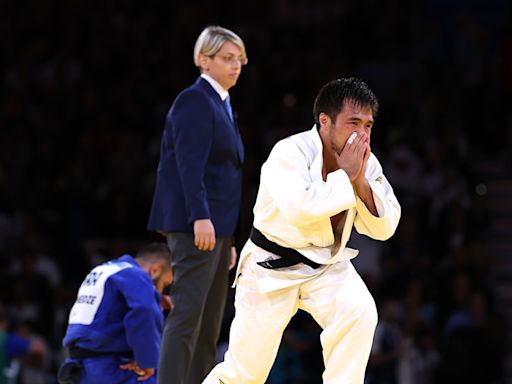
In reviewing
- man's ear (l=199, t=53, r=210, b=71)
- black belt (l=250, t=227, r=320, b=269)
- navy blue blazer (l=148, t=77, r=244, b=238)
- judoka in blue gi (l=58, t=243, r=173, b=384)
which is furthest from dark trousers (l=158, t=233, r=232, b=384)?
man's ear (l=199, t=53, r=210, b=71)

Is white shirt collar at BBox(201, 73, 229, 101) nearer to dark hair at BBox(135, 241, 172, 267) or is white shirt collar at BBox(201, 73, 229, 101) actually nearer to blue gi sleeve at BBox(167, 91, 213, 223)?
blue gi sleeve at BBox(167, 91, 213, 223)

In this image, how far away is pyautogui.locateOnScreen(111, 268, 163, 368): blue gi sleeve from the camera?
5.12m

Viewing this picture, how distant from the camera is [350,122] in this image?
4.38 meters

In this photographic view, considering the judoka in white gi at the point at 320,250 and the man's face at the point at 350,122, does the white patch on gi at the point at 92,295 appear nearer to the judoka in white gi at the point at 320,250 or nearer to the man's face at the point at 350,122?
the judoka in white gi at the point at 320,250

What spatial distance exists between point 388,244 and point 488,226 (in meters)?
1.29

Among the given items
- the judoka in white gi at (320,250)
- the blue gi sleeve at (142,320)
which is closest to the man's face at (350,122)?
the judoka in white gi at (320,250)

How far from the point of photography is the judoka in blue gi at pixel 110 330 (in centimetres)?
520

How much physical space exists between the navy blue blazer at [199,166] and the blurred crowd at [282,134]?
3.50 meters

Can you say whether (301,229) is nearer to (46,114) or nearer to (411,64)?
(46,114)

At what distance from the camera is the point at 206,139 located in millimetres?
5043

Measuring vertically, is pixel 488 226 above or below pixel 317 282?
below

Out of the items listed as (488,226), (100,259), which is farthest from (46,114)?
(488,226)

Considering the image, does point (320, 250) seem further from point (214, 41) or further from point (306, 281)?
point (214, 41)

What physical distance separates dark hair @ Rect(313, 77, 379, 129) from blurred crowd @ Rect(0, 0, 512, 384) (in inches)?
176
